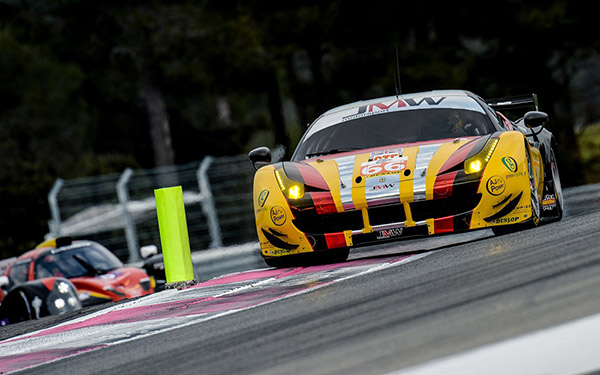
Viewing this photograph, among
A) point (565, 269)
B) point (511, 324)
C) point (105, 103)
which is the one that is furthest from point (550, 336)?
point (105, 103)

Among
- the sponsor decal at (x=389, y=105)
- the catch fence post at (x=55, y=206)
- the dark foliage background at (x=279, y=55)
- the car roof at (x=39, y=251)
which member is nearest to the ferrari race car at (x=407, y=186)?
the sponsor decal at (x=389, y=105)

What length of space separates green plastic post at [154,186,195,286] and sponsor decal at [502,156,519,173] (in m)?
2.18

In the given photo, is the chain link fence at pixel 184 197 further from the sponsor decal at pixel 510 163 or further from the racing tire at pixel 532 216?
the sponsor decal at pixel 510 163

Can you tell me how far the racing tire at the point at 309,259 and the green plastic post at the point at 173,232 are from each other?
58 cm

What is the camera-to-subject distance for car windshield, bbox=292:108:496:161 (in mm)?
7797

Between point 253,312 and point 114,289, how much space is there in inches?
253

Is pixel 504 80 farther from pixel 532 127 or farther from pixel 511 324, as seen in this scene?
pixel 511 324

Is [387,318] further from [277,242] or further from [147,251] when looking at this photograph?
[147,251]

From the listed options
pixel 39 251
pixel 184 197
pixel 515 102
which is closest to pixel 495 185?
pixel 515 102

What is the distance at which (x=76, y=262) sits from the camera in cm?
1185

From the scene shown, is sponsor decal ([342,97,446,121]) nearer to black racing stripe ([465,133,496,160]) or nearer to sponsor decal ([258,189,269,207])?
black racing stripe ([465,133,496,160])

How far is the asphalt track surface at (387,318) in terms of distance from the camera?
10.2 feet

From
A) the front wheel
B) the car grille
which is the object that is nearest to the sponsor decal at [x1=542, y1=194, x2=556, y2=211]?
the front wheel

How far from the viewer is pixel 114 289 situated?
11.2 meters
